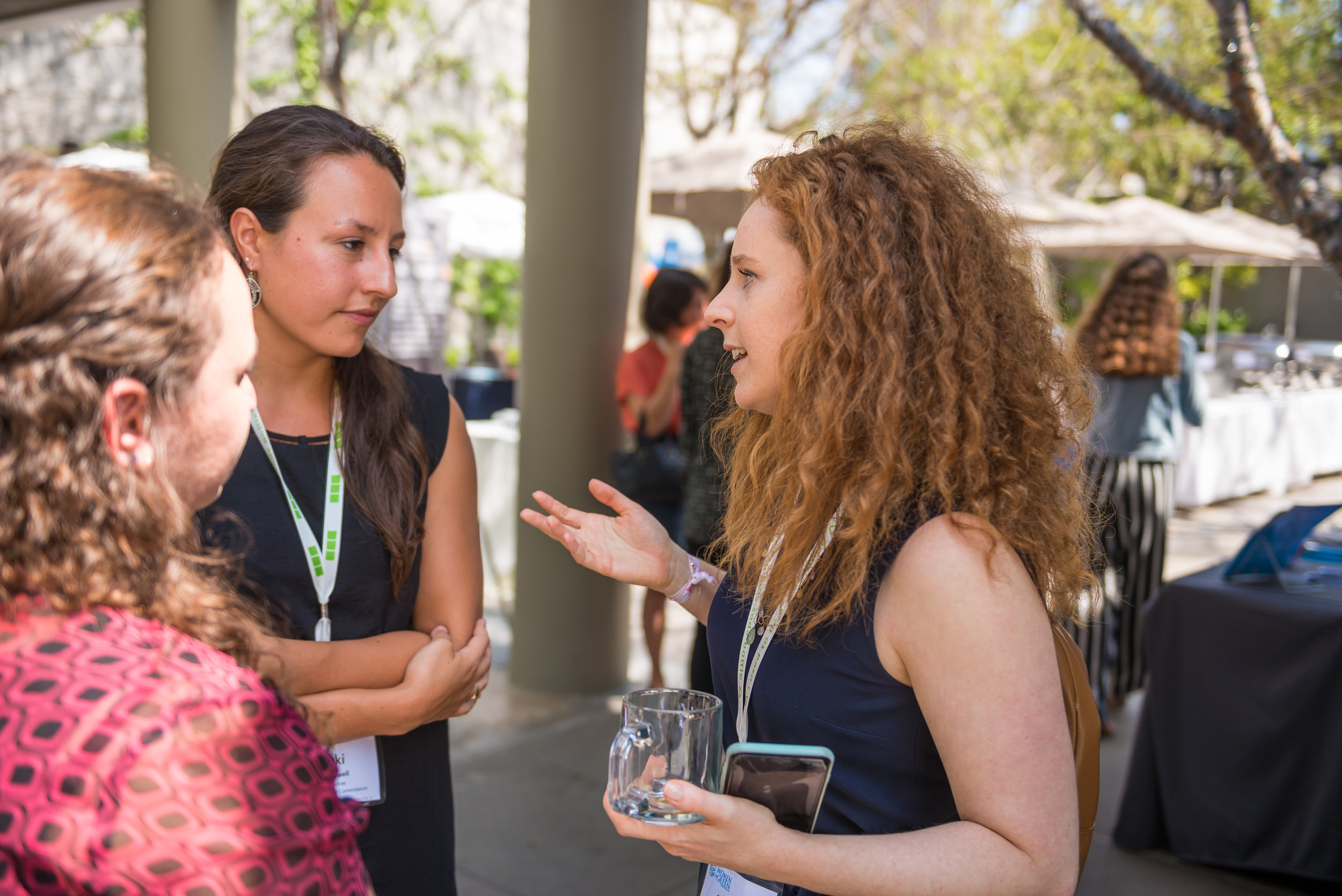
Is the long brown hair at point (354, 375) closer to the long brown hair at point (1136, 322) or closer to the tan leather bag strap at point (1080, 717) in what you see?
the tan leather bag strap at point (1080, 717)

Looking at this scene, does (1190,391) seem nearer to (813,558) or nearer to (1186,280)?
(813,558)

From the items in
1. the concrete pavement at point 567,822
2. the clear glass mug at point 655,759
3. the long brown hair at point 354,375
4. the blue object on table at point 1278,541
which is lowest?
the concrete pavement at point 567,822

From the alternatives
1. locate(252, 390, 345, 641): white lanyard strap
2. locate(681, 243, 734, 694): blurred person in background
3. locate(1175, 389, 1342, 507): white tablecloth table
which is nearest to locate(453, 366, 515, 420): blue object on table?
locate(681, 243, 734, 694): blurred person in background

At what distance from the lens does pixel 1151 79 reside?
12.0 feet

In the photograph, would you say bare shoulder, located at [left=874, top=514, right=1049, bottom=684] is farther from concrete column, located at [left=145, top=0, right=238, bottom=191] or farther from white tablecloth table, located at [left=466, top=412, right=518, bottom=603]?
white tablecloth table, located at [left=466, top=412, right=518, bottom=603]

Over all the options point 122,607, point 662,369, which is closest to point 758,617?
point 122,607

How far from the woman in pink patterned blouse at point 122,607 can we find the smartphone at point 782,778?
399mm

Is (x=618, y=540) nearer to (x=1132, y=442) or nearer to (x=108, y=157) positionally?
(x=1132, y=442)

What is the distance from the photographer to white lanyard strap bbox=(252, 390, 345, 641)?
5.09ft

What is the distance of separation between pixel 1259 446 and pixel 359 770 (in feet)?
35.5

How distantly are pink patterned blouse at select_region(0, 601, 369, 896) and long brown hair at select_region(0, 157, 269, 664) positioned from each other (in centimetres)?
4

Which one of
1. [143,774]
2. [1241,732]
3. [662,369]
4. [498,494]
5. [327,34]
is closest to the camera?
[143,774]

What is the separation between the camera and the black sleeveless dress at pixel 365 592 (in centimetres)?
153

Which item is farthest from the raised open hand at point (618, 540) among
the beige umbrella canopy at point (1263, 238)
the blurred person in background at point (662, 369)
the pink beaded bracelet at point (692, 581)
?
the beige umbrella canopy at point (1263, 238)
